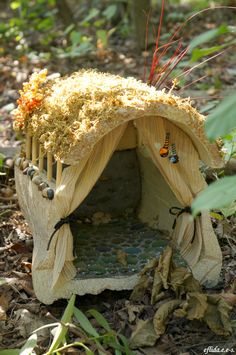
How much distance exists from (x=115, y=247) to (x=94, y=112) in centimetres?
83

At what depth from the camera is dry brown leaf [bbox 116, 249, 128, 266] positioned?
2.85 meters

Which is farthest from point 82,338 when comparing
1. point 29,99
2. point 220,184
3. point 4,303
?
point 220,184

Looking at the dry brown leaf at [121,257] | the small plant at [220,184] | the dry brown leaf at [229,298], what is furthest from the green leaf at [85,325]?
the small plant at [220,184]

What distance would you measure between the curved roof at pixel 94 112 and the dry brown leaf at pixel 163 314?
2.10 ft

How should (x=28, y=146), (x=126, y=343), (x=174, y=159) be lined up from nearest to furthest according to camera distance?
1. (x=126, y=343)
2. (x=174, y=159)
3. (x=28, y=146)

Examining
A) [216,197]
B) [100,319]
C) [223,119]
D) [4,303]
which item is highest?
[223,119]

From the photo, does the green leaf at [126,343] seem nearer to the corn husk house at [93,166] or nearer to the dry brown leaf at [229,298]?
the corn husk house at [93,166]

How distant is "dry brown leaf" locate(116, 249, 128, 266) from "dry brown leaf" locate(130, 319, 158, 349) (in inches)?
16.2

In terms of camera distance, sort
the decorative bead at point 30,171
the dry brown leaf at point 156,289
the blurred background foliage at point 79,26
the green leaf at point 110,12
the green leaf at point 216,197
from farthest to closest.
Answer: the green leaf at point 110,12, the blurred background foliage at point 79,26, the decorative bead at point 30,171, the dry brown leaf at point 156,289, the green leaf at point 216,197

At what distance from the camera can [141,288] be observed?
261 cm

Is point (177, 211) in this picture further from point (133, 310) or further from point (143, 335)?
point (143, 335)

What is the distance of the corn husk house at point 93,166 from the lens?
2496mm

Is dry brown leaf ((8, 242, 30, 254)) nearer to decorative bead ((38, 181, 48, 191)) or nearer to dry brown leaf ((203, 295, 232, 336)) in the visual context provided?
decorative bead ((38, 181, 48, 191))

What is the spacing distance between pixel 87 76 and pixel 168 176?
0.65 meters
